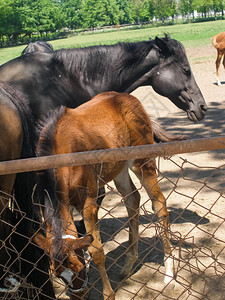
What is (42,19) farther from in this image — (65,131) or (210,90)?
(65,131)

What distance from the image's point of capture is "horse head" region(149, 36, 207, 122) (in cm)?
502

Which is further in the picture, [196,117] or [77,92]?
[196,117]

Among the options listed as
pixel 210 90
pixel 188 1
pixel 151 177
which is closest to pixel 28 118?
pixel 151 177

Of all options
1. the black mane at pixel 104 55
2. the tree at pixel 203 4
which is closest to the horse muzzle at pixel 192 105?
the black mane at pixel 104 55

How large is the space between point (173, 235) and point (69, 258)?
2.25 ft

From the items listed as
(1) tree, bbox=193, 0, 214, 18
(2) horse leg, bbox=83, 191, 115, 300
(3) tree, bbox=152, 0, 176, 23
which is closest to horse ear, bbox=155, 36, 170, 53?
(2) horse leg, bbox=83, 191, 115, 300

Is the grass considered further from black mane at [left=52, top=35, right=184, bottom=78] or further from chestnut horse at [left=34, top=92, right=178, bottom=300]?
chestnut horse at [left=34, top=92, right=178, bottom=300]

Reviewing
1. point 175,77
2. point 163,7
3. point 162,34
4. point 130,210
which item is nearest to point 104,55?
point 175,77

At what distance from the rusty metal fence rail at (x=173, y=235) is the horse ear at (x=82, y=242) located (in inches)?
5.4

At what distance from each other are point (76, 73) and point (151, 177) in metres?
1.93

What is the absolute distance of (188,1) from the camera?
8788cm

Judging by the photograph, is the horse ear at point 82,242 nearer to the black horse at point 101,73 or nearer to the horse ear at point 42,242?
the horse ear at point 42,242

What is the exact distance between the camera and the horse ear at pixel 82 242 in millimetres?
2225

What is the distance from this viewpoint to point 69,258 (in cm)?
233
